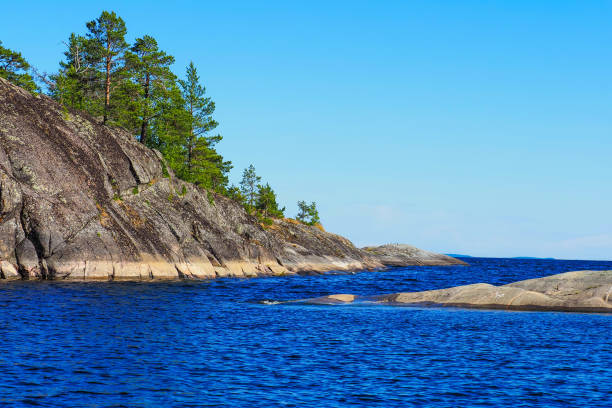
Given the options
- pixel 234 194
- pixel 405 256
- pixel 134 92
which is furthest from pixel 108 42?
pixel 405 256

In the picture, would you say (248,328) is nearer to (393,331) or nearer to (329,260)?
(393,331)

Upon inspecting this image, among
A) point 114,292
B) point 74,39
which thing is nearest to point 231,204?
point 74,39

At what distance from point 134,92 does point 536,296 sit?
5692 cm

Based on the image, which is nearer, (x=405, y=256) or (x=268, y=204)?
(x=268, y=204)

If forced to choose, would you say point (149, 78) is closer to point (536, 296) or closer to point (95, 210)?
point (95, 210)

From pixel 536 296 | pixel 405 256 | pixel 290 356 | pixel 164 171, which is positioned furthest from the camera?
pixel 405 256

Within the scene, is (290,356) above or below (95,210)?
below

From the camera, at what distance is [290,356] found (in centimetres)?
2200

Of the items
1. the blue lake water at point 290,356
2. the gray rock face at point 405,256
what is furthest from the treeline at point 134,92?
→ the gray rock face at point 405,256

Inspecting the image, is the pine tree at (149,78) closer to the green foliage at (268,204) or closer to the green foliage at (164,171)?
the green foliage at (164,171)

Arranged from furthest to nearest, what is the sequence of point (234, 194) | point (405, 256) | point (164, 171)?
1. point (405, 256)
2. point (234, 194)
3. point (164, 171)

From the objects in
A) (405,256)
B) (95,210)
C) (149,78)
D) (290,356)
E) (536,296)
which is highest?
(149,78)

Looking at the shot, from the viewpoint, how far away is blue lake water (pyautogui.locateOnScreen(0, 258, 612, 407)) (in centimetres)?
1627

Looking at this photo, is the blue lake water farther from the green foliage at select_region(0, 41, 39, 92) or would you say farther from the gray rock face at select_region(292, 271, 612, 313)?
the green foliage at select_region(0, 41, 39, 92)
